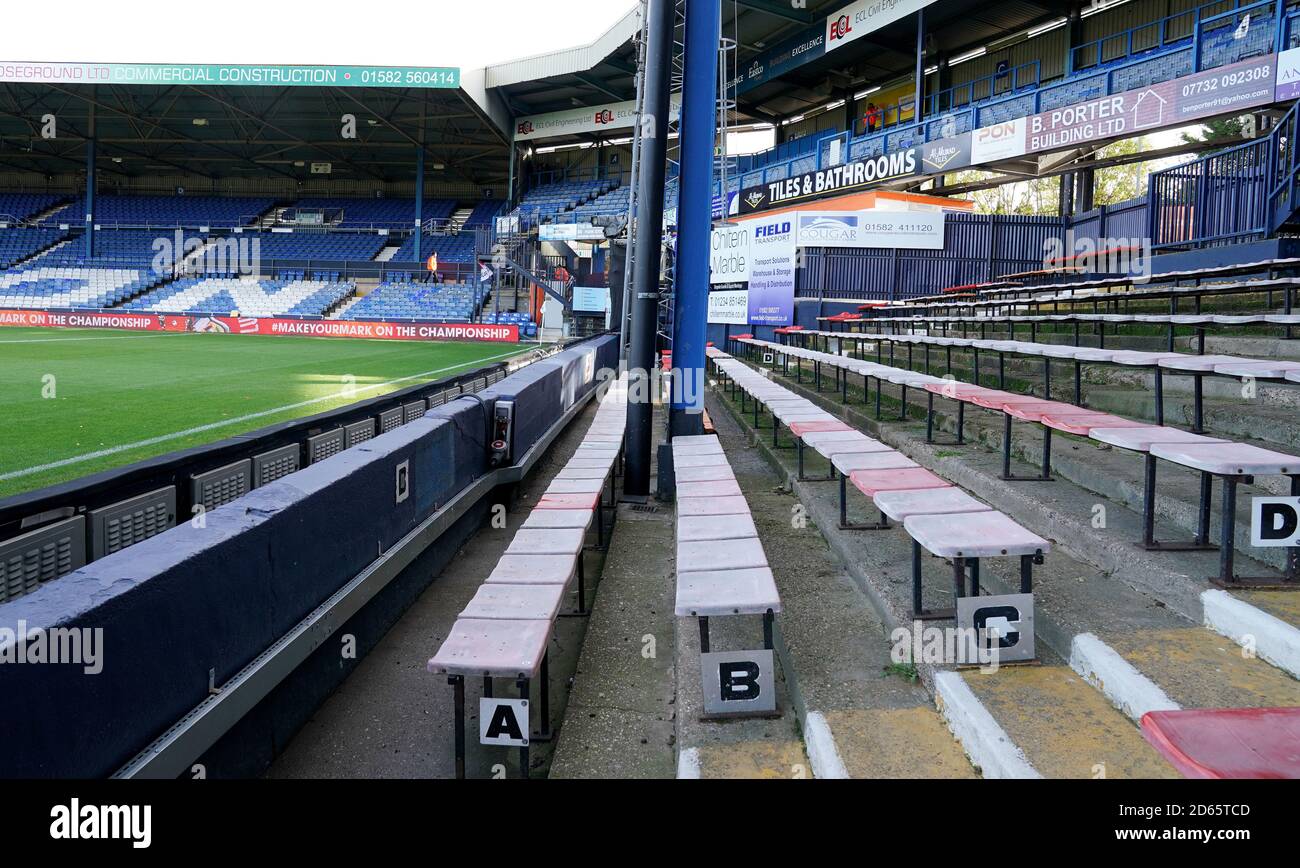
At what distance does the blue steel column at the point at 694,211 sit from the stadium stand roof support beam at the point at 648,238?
0.92 feet

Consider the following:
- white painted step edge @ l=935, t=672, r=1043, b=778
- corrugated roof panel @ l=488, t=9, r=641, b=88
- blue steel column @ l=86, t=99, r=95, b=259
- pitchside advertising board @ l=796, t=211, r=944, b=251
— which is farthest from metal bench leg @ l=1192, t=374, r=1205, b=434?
blue steel column @ l=86, t=99, r=95, b=259

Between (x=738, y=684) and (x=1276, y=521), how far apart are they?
72.9 inches

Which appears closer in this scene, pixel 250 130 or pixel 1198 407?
pixel 1198 407

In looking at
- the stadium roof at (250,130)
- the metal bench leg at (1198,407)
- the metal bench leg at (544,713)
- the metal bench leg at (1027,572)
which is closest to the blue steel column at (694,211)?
the metal bench leg at (1198,407)

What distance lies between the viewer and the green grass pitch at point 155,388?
7.05 m

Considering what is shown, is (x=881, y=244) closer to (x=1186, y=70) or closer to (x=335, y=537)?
(x=1186, y=70)

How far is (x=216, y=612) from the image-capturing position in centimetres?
247

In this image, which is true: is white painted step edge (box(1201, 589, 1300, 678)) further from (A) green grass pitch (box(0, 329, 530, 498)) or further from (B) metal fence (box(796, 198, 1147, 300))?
(B) metal fence (box(796, 198, 1147, 300))

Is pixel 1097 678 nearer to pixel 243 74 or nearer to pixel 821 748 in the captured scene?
pixel 821 748

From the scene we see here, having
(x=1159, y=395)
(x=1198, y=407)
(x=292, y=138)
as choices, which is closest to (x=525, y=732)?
(x=1198, y=407)

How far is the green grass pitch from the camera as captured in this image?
7051 millimetres

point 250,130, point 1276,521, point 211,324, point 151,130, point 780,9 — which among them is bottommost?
point 1276,521
